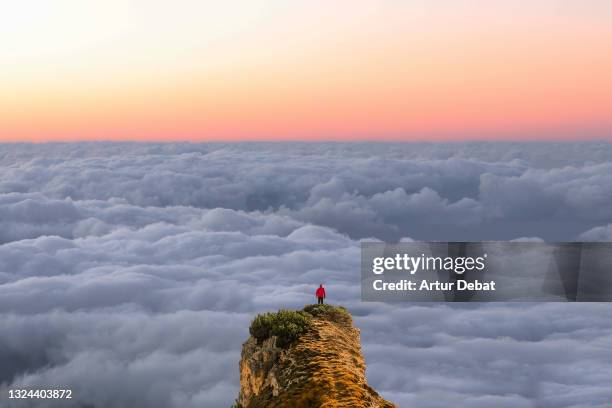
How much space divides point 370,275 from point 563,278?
78.1 ft

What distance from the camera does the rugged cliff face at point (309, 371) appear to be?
14.1 meters

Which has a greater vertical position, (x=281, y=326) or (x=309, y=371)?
(x=281, y=326)

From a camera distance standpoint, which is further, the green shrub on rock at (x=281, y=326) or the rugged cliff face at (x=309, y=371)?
the green shrub on rock at (x=281, y=326)

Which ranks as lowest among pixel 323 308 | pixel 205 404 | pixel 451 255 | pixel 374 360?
pixel 205 404

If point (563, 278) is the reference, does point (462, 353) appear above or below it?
below

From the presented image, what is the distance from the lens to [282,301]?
183000mm

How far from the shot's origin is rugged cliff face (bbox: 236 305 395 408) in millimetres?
14125

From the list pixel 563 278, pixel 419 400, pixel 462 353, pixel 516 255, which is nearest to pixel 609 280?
pixel 563 278

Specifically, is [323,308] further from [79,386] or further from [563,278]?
[79,386]

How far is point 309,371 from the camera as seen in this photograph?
15.8 meters

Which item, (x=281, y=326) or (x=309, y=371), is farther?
(x=281, y=326)

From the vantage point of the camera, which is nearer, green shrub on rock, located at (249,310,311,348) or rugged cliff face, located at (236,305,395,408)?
rugged cliff face, located at (236,305,395,408)

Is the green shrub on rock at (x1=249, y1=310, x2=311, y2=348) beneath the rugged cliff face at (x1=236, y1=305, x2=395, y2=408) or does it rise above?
above

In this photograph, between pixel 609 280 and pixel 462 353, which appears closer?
pixel 609 280
